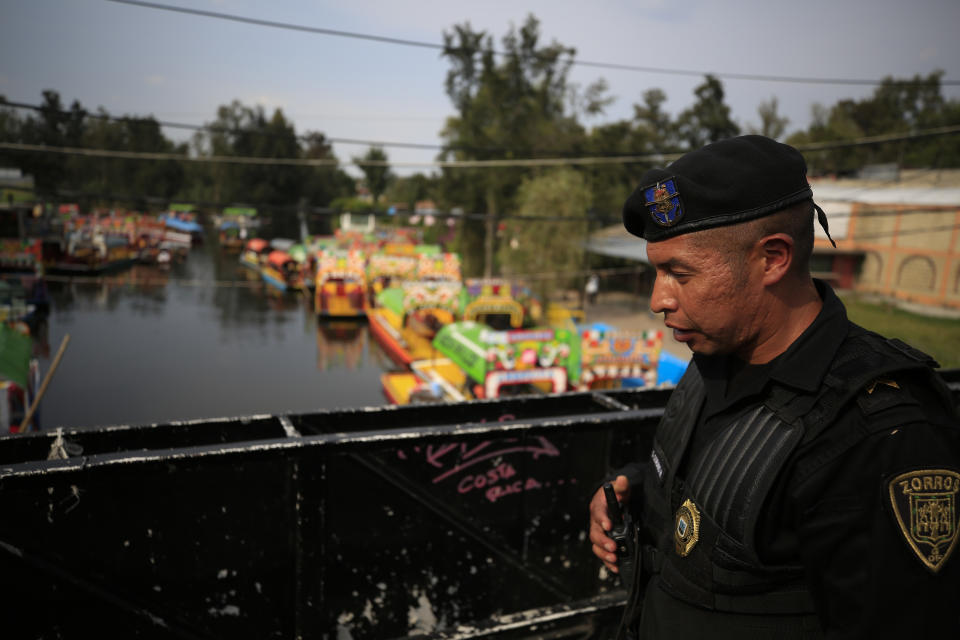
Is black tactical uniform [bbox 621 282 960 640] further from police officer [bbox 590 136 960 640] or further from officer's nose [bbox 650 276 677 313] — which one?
officer's nose [bbox 650 276 677 313]

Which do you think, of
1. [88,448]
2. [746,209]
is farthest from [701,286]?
[88,448]

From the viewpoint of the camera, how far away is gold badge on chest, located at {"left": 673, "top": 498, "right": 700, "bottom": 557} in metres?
1.26

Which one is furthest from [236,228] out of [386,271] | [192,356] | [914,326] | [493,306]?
[914,326]

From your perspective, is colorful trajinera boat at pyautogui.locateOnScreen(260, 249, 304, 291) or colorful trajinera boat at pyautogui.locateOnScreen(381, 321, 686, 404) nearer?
colorful trajinera boat at pyautogui.locateOnScreen(381, 321, 686, 404)

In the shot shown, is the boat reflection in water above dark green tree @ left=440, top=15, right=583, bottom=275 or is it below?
below

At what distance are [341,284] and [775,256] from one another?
30.5m

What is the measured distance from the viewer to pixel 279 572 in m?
2.06

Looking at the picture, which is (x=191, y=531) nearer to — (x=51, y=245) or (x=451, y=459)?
(x=451, y=459)

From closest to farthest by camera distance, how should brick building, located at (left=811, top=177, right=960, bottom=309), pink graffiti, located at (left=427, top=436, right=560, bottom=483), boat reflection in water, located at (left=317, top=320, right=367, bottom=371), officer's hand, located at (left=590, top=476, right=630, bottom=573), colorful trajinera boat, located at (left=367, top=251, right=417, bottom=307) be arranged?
officer's hand, located at (left=590, top=476, right=630, bottom=573)
pink graffiti, located at (left=427, top=436, right=560, bottom=483)
boat reflection in water, located at (left=317, top=320, right=367, bottom=371)
brick building, located at (left=811, top=177, right=960, bottom=309)
colorful trajinera boat, located at (left=367, top=251, right=417, bottom=307)

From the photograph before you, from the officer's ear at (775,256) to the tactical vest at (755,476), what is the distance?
0.18 metres

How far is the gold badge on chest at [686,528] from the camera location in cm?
126

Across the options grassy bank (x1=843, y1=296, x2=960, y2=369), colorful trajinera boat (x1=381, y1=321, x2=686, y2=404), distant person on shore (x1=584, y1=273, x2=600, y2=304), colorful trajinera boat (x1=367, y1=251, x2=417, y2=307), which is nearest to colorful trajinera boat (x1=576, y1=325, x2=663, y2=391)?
colorful trajinera boat (x1=381, y1=321, x2=686, y2=404)

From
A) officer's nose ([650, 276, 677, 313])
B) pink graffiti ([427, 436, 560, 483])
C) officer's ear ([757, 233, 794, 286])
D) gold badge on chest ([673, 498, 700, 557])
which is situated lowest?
pink graffiti ([427, 436, 560, 483])

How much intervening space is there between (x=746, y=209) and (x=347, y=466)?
1525 millimetres
